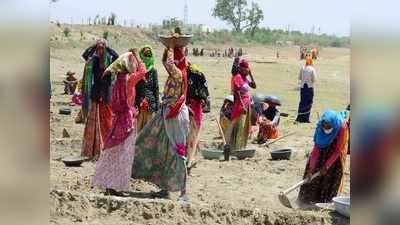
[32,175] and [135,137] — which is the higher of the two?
[32,175]

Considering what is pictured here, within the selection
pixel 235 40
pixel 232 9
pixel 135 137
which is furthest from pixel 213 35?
pixel 135 137

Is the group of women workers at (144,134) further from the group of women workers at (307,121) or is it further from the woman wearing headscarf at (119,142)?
the group of women workers at (307,121)

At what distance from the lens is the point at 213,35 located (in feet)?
211

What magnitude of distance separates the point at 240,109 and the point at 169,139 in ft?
11.6

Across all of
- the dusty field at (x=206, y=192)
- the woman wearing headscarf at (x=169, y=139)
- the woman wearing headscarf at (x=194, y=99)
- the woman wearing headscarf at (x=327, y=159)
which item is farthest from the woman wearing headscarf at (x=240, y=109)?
the woman wearing headscarf at (x=327, y=159)

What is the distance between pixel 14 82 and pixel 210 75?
1128 inches

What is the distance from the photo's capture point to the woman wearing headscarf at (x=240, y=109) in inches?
409

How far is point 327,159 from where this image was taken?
669cm

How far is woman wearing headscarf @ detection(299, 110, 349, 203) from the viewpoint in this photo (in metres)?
6.45

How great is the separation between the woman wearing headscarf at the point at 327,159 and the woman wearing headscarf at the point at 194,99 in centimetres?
233

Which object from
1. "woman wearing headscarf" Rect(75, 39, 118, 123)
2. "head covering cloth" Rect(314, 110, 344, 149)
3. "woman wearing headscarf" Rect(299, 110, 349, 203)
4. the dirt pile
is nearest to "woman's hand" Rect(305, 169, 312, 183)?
"woman wearing headscarf" Rect(299, 110, 349, 203)

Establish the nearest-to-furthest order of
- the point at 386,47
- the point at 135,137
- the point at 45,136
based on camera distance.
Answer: the point at 386,47 < the point at 45,136 < the point at 135,137

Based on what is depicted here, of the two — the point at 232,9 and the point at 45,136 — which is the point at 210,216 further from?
the point at 232,9

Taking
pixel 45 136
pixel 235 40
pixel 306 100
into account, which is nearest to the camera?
pixel 45 136
